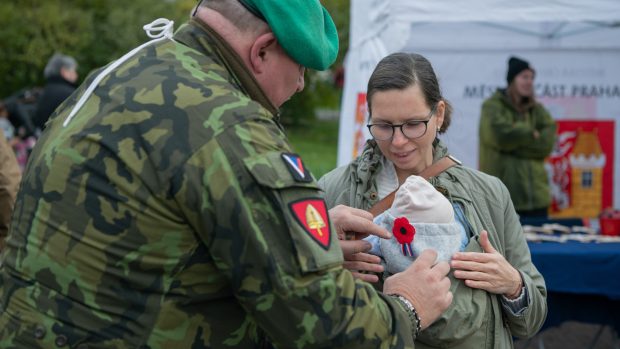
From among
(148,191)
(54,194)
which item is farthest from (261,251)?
(54,194)

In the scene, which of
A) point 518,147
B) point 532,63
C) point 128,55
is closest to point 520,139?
point 518,147

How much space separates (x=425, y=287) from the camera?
194cm

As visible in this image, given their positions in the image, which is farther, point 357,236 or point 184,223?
point 357,236

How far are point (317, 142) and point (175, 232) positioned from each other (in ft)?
63.7

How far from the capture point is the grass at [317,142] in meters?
16.4

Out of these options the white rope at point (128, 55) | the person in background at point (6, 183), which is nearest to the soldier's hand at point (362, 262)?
the white rope at point (128, 55)

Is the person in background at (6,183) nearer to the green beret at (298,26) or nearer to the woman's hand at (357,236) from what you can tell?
the woman's hand at (357,236)

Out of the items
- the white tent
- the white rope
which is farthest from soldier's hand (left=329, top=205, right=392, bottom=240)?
the white tent

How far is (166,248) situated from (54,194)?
0.27 metres

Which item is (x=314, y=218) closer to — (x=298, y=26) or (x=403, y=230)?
(x=298, y=26)

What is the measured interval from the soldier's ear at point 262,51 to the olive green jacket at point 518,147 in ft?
16.7

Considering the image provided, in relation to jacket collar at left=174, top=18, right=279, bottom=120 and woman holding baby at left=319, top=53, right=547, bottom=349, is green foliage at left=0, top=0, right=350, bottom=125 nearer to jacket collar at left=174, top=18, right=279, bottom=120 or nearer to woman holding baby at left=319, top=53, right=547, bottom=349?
woman holding baby at left=319, top=53, right=547, bottom=349

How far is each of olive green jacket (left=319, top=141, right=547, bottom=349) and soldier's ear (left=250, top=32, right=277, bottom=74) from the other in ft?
2.54

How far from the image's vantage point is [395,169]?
2.55 metres
